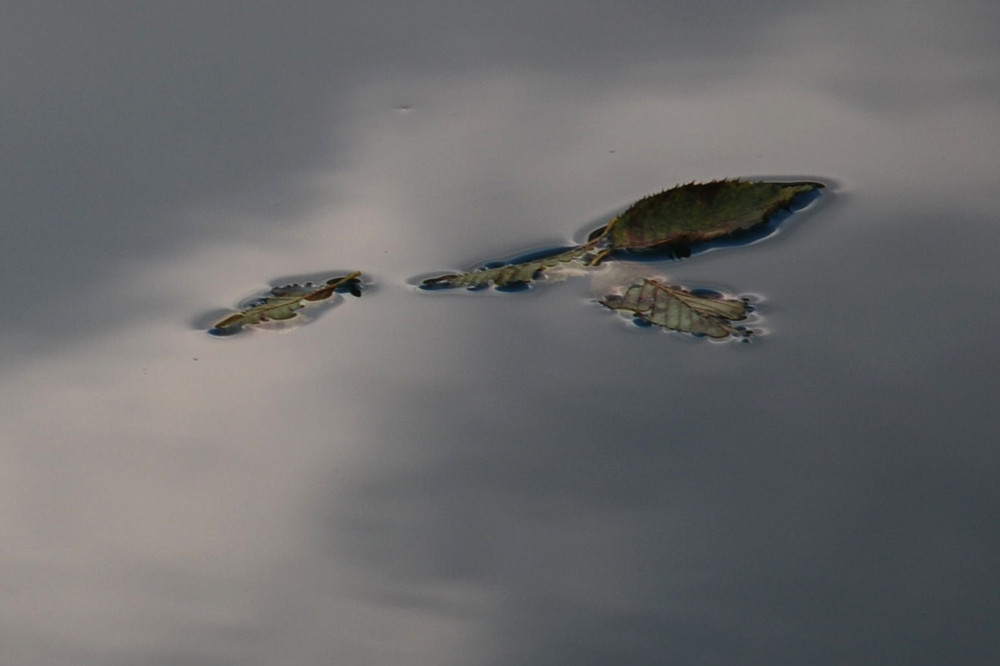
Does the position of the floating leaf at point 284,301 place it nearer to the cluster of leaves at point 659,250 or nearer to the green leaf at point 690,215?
the cluster of leaves at point 659,250

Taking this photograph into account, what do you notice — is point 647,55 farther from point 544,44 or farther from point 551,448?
point 551,448

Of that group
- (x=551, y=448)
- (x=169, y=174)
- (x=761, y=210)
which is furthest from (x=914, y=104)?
(x=169, y=174)

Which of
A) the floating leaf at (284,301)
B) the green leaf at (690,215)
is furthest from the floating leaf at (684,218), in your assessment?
the floating leaf at (284,301)

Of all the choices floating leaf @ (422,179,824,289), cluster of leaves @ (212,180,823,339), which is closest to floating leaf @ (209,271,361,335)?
cluster of leaves @ (212,180,823,339)

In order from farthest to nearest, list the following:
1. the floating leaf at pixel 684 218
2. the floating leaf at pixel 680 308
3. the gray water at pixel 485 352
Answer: the floating leaf at pixel 684 218 < the floating leaf at pixel 680 308 < the gray water at pixel 485 352

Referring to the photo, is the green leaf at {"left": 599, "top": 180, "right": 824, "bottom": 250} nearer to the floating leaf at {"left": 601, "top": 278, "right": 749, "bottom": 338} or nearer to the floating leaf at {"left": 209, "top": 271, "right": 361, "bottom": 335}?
the floating leaf at {"left": 601, "top": 278, "right": 749, "bottom": 338}
